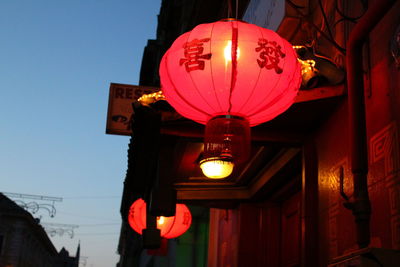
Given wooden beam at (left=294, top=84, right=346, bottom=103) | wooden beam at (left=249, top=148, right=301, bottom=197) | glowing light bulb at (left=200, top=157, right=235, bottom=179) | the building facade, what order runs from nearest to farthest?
the building facade
glowing light bulb at (left=200, top=157, right=235, bottom=179)
wooden beam at (left=294, top=84, right=346, bottom=103)
wooden beam at (left=249, top=148, right=301, bottom=197)

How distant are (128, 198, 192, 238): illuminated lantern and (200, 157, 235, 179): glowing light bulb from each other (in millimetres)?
5987

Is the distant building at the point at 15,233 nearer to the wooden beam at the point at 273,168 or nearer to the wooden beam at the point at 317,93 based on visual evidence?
the wooden beam at the point at 273,168

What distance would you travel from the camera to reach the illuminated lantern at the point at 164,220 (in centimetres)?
1102

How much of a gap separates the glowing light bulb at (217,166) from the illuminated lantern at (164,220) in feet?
19.6

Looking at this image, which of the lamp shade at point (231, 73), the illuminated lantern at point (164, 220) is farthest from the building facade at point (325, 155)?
the illuminated lantern at point (164, 220)

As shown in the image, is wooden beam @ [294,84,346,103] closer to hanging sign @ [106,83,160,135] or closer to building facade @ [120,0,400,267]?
building facade @ [120,0,400,267]

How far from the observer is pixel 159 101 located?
6.32 metres

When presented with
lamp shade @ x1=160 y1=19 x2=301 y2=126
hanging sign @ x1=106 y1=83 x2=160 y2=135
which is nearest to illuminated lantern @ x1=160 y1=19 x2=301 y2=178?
lamp shade @ x1=160 y1=19 x2=301 y2=126

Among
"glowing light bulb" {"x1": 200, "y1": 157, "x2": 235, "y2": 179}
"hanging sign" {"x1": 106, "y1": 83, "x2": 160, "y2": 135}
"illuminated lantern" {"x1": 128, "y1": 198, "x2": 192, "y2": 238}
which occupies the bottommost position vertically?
"glowing light bulb" {"x1": 200, "y1": 157, "x2": 235, "y2": 179}

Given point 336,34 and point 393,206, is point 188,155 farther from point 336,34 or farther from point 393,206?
point 393,206

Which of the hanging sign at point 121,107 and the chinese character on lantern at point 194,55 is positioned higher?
the hanging sign at point 121,107

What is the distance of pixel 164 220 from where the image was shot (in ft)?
37.2

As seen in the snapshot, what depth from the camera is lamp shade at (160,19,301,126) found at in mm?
4680

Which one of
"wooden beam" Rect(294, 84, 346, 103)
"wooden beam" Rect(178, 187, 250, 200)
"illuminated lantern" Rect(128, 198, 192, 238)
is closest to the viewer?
"wooden beam" Rect(294, 84, 346, 103)
